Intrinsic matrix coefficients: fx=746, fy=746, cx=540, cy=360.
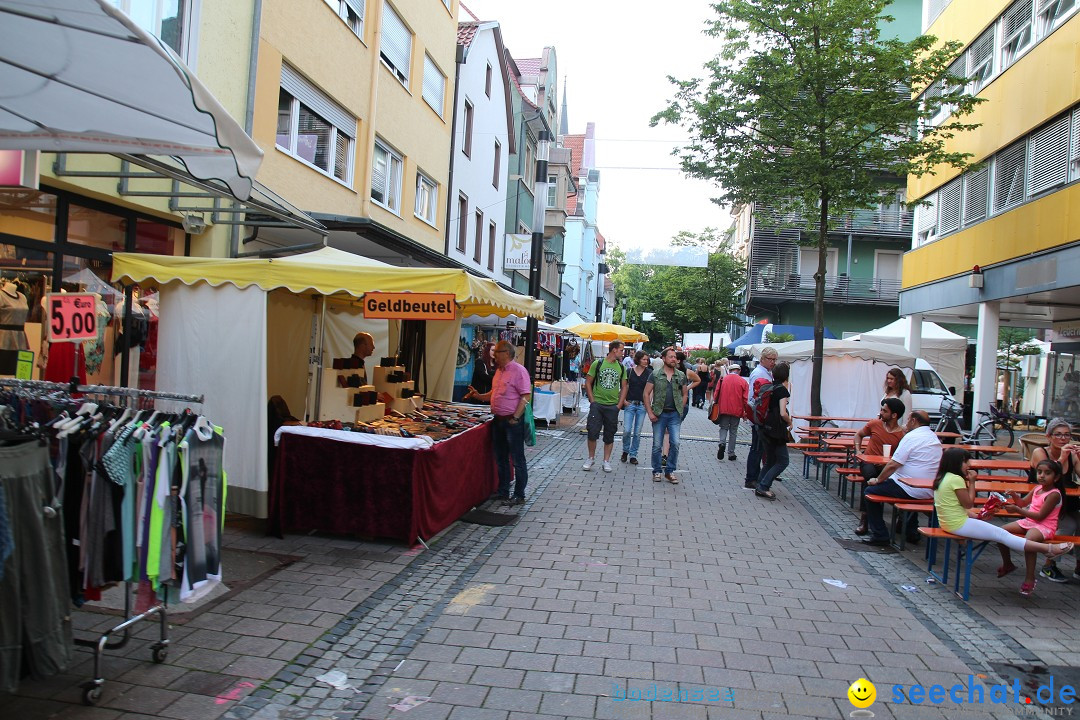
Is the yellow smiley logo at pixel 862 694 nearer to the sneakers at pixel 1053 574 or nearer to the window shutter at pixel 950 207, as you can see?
the sneakers at pixel 1053 574

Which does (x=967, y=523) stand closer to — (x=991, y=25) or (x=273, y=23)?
(x=273, y=23)

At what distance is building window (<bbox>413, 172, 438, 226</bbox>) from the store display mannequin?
11358 millimetres

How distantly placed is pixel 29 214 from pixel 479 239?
16.8 metres

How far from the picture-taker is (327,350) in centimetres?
1000

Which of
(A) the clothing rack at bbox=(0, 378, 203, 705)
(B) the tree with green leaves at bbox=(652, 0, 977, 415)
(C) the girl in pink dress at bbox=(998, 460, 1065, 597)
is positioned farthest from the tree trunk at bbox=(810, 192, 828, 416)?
(A) the clothing rack at bbox=(0, 378, 203, 705)

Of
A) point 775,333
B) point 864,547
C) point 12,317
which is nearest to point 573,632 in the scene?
point 864,547

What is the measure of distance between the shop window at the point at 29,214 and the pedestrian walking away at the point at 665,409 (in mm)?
7640

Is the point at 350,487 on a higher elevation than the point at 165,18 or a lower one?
lower

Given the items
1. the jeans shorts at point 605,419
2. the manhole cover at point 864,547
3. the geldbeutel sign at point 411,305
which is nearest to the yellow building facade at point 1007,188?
the manhole cover at point 864,547

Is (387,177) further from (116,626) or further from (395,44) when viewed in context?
(116,626)

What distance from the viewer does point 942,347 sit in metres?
24.2

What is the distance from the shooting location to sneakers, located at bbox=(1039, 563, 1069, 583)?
661 cm

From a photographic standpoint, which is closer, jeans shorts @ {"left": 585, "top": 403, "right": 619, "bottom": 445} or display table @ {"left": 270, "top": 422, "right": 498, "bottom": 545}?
display table @ {"left": 270, "top": 422, "right": 498, "bottom": 545}

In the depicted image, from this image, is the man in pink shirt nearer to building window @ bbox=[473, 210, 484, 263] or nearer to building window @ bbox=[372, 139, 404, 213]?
building window @ bbox=[372, 139, 404, 213]
